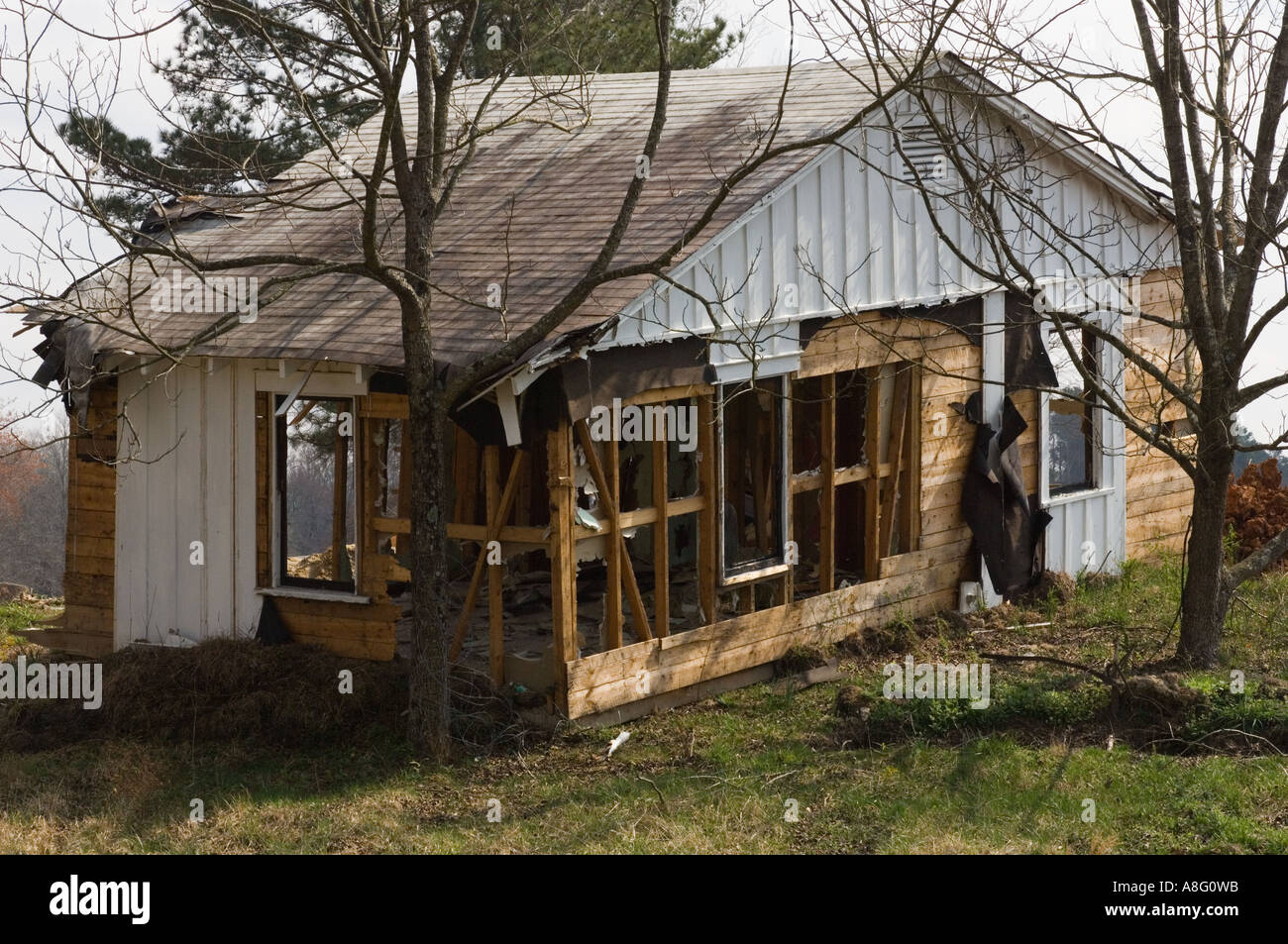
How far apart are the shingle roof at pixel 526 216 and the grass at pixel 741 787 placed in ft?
10.1

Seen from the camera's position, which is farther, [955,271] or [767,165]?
[955,271]

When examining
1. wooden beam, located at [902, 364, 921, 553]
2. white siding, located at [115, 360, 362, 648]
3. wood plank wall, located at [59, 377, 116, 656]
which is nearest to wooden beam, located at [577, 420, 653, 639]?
white siding, located at [115, 360, 362, 648]

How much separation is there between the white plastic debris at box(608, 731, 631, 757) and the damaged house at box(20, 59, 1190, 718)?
0.36 m

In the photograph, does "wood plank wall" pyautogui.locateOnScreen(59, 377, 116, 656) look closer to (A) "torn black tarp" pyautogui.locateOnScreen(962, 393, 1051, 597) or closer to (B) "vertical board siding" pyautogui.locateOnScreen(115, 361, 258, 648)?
(B) "vertical board siding" pyautogui.locateOnScreen(115, 361, 258, 648)

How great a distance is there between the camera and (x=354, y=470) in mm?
11805

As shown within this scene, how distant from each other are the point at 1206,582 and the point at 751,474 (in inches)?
208

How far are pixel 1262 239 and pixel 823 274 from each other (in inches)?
141

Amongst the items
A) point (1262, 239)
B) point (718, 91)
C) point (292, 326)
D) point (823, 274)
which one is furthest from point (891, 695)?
point (718, 91)

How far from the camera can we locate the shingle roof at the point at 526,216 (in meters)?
11.2

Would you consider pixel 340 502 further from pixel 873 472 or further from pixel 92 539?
pixel 873 472

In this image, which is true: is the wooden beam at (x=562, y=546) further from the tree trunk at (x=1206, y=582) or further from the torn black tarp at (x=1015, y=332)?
the tree trunk at (x=1206, y=582)

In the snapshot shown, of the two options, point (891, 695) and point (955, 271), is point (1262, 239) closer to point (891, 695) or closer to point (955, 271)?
point (955, 271)

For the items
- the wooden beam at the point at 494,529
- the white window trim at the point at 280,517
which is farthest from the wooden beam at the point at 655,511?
the white window trim at the point at 280,517

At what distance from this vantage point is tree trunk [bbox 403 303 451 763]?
10.4m
